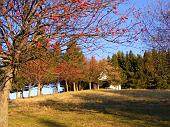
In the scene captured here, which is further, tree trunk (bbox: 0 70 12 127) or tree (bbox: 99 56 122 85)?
tree (bbox: 99 56 122 85)

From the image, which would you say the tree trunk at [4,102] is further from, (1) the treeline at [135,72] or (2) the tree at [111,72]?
(2) the tree at [111,72]

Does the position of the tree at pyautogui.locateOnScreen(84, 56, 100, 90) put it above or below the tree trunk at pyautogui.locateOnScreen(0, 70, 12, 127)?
above

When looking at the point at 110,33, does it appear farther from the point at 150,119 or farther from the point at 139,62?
the point at 139,62

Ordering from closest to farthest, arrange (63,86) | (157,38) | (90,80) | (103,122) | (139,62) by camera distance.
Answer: (103,122) → (157,38) → (90,80) → (139,62) → (63,86)

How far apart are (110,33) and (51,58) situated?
4.97 ft

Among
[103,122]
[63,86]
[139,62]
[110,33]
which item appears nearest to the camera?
[110,33]

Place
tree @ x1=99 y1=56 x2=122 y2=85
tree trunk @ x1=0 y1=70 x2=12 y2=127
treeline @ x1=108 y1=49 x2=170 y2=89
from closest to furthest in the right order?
1. tree trunk @ x1=0 y1=70 x2=12 y2=127
2. treeline @ x1=108 y1=49 x2=170 y2=89
3. tree @ x1=99 y1=56 x2=122 y2=85

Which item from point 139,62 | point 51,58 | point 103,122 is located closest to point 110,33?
point 51,58

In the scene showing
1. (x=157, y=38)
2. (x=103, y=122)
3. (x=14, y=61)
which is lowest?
(x=103, y=122)

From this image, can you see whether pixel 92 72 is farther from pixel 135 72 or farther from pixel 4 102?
pixel 4 102

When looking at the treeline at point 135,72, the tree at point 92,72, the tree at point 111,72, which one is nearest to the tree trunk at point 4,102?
the treeline at point 135,72

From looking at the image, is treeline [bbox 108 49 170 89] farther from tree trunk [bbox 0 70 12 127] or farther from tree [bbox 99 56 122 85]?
tree trunk [bbox 0 70 12 127]

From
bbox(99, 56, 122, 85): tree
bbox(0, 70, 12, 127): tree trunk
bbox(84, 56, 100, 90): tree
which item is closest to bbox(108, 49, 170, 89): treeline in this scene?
bbox(99, 56, 122, 85): tree

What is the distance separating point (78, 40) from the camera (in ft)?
28.8
